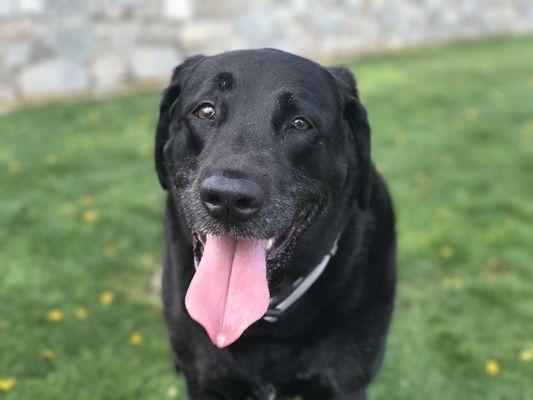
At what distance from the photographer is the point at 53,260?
4.22 m

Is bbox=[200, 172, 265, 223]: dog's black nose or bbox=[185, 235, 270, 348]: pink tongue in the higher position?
bbox=[200, 172, 265, 223]: dog's black nose

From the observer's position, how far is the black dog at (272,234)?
6.45 feet

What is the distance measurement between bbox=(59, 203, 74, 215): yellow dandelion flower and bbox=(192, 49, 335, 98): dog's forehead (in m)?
2.90

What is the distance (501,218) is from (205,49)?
15.8 ft

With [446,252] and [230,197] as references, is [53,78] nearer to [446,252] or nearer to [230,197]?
[446,252]

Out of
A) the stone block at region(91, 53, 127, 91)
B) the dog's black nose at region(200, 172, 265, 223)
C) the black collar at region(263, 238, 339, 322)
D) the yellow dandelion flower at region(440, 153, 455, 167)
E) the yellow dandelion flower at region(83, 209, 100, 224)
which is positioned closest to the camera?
the dog's black nose at region(200, 172, 265, 223)

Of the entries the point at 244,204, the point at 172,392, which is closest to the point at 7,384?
the point at 172,392

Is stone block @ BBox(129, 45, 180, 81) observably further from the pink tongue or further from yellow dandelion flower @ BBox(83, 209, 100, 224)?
the pink tongue

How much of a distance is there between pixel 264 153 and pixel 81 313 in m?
2.18

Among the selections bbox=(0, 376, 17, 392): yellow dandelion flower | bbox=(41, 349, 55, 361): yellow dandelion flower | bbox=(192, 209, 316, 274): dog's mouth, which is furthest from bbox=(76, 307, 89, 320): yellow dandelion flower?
bbox=(192, 209, 316, 274): dog's mouth

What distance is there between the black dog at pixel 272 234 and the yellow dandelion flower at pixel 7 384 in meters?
1.17

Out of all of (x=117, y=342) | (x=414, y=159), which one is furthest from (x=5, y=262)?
(x=414, y=159)

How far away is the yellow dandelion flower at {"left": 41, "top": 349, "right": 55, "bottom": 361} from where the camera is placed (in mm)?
3330

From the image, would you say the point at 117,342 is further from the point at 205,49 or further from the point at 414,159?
the point at 205,49
